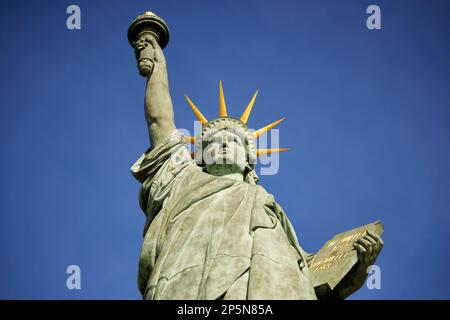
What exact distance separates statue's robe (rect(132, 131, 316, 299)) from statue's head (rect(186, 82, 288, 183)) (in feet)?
0.90

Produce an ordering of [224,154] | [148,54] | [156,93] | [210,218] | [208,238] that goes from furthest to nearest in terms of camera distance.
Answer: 1. [148,54]
2. [156,93]
3. [224,154]
4. [210,218]
5. [208,238]

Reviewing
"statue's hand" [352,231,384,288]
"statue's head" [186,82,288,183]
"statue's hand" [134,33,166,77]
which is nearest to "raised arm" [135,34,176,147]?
"statue's hand" [134,33,166,77]

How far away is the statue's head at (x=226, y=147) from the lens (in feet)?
37.9

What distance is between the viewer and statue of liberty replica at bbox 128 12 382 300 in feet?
30.0

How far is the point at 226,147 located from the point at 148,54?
220 cm

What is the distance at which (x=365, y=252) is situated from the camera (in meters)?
10.8

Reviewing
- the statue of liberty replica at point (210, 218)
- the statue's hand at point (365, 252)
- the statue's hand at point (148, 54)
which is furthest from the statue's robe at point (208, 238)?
the statue's hand at point (148, 54)

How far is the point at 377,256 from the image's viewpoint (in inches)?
430

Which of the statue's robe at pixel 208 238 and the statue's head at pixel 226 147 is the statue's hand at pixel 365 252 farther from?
the statue's head at pixel 226 147

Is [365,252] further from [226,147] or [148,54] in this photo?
[148,54]

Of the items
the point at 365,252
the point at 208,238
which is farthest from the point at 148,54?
the point at 365,252

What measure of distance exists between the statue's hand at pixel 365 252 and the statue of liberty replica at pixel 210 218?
13 mm

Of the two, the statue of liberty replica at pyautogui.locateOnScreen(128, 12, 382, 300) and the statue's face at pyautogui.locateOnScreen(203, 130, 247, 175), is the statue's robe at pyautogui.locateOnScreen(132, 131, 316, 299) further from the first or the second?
the statue's face at pyautogui.locateOnScreen(203, 130, 247, 175)

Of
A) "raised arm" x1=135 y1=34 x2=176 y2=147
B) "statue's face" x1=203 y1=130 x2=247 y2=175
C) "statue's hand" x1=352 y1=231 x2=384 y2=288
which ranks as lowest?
"statue's hand" x1=352 y1=231 x2=384 y2=288
